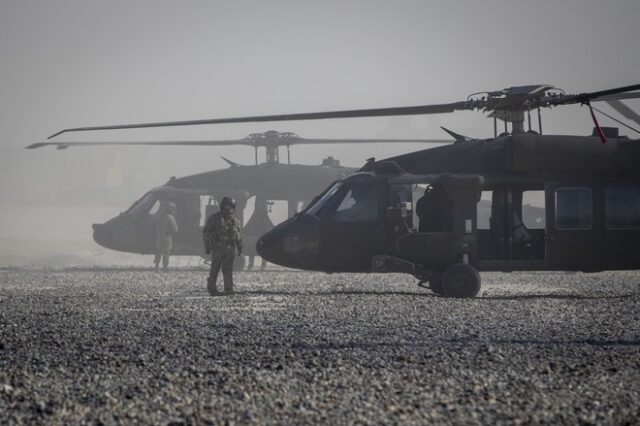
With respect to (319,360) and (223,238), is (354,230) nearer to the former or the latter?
(223,238)

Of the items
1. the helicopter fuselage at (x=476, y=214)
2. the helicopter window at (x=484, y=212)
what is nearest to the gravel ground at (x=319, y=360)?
the helicopter fuselage at (x=476, y=214)

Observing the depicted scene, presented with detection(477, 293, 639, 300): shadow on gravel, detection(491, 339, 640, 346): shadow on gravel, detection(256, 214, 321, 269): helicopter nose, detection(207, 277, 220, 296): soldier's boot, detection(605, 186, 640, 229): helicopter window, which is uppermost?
detection(605, 186, 640, 229): helicopter window

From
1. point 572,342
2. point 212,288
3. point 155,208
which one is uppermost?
point 155,208

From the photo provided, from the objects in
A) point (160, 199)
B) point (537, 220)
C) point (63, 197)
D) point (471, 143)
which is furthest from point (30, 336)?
point (63, 197)

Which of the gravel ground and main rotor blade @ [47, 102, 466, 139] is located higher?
main rotor blade @ [47, 102, 466, 139]

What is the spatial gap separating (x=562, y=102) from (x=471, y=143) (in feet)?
5.72

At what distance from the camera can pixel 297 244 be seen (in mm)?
13750

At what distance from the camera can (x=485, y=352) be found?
7309 mm

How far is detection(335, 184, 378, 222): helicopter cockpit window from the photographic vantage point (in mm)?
13812

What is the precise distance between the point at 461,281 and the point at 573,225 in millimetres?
2205

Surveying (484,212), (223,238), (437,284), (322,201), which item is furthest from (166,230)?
(437,284)

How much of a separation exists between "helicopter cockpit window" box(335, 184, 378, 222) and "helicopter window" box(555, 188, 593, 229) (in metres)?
3.04

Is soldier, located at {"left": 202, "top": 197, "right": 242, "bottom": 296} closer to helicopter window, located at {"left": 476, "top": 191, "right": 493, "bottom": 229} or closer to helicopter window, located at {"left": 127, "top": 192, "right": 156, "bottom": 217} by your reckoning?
helicopter window, located at {"left": 127, "top": 192, "right": 156, "bottom": 217}

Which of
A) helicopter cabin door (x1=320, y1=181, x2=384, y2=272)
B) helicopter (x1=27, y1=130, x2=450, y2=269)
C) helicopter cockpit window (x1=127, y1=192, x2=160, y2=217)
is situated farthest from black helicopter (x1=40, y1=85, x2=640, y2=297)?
helicopter cockpit window (x1=127, y1=192, x2=160, y2=217)
